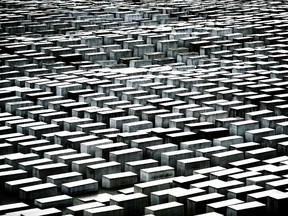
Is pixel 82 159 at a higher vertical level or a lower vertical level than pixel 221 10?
lower

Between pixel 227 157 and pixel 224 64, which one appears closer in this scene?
pixel 227 157

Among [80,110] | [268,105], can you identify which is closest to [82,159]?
[80,110]

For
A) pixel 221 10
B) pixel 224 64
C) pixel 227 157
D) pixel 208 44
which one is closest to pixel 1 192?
pixel 227 157

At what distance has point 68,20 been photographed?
3058 cm

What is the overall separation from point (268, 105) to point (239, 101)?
788mm

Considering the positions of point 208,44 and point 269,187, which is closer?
point 269,187

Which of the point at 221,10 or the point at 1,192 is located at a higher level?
the point at 221,10

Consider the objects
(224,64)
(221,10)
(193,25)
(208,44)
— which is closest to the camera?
(224,64)

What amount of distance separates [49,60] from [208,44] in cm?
452

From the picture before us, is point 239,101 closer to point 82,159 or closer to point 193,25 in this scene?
point 82,159

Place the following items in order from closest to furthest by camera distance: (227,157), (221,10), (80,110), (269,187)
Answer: (269,187) < (227,157) < (80,110) < (221,10)

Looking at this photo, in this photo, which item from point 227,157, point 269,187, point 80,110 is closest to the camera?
point 269,187

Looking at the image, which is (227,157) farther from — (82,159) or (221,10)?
(221,10)

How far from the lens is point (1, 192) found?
14602mm
